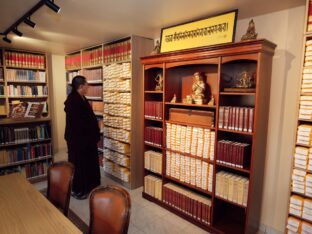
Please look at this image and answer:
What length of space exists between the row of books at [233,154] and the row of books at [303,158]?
16.9 inches

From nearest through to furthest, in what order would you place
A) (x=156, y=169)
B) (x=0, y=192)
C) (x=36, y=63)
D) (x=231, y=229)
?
(x=0, y=192) < (x=231, y=229) < (x=156, y=169) < (x=36, y=63)

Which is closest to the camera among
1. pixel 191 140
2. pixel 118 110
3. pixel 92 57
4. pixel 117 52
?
pixel 191 140

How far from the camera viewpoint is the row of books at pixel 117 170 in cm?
335

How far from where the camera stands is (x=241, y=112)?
2.03 meters

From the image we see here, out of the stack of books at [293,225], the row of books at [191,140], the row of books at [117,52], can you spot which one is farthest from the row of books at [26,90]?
the stack of books at [293,225]

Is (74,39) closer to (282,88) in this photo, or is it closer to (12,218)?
(12,218)

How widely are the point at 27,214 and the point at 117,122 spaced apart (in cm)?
214

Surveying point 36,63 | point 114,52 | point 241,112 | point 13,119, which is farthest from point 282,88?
point 36,63

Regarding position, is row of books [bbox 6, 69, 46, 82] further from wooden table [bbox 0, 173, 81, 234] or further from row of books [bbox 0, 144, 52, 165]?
wooden table [bbox 0, 173, 81, 234]

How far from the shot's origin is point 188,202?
253 cm

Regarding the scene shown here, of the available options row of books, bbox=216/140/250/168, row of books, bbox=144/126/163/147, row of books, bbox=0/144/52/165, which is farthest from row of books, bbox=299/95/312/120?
row of books, bbox=0/144/52/165

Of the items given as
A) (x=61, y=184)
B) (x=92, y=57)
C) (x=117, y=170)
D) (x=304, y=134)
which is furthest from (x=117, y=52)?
(x=304, y=134)

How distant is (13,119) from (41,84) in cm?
146

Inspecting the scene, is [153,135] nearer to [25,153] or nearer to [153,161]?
[153,161]
